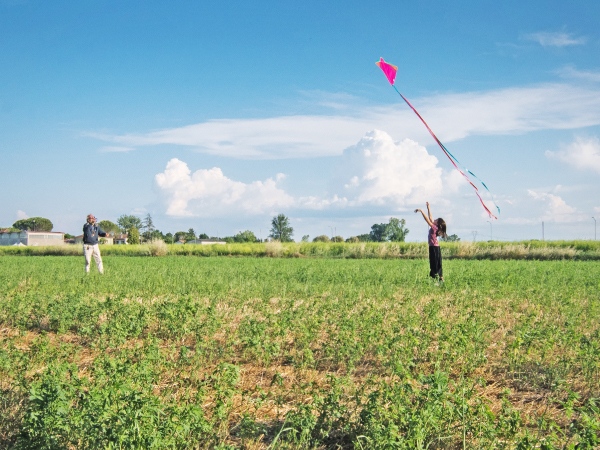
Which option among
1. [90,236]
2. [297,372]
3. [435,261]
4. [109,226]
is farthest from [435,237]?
[109,226]

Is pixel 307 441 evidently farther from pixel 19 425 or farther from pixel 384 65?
pixel 384 65

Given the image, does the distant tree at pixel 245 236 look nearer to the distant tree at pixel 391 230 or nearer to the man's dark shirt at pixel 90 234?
the distant tree at pixel 391 230

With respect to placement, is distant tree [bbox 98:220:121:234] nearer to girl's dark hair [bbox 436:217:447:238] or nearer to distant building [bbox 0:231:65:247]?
distant building [bbox 0:231:65:247]

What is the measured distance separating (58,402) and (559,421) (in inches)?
191

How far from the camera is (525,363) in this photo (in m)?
6.35

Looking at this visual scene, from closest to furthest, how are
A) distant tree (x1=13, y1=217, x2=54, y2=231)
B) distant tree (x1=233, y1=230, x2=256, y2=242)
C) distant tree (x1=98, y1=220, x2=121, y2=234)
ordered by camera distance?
distant tree (x1=233, y1=230, x2=256, y2=242)
distant tree (x1=98, y1=220, x2=121, y2=234)
distant tree (x1=13, y1=217, x2=54, y2=231)

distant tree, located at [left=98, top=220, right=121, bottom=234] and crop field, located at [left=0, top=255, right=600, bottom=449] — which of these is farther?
distant tree, located at [left=98, top=220, right=121, bottom=234]

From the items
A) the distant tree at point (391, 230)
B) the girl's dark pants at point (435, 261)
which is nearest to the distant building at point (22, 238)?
the distant tree at point (391, 230)

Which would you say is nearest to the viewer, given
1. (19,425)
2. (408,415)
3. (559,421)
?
(408,415)

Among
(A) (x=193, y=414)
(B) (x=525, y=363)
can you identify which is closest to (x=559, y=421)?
(B) (x=525, y=363)

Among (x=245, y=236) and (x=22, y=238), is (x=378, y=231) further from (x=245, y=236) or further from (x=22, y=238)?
(x=22, y=238)

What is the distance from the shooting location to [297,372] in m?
5.94

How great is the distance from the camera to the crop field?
380 cm

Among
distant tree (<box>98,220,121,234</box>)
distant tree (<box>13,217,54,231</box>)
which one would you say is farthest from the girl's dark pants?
distant tree (<box>13,217,54,231</box>)
